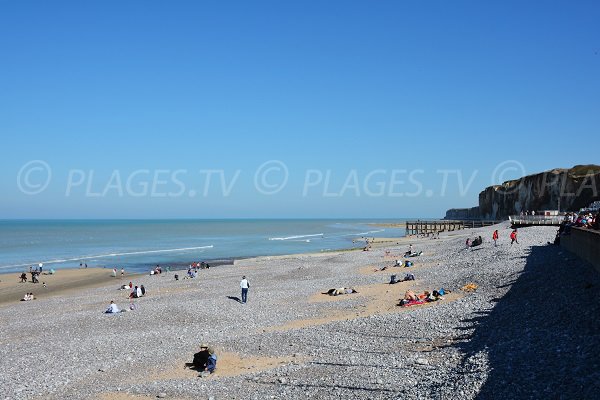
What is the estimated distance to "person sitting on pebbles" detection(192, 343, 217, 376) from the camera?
535 inches

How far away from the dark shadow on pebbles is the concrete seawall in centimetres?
36

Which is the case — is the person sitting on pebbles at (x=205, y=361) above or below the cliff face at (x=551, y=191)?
below

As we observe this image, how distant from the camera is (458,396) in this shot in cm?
936

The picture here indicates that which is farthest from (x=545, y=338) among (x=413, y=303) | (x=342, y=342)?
(x=413, y=303)

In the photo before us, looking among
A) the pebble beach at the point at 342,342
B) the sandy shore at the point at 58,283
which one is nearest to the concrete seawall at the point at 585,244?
the pebble beach at the point at 342,342

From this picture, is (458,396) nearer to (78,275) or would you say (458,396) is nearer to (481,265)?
(481,265)

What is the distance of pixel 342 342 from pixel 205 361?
13.1 ft

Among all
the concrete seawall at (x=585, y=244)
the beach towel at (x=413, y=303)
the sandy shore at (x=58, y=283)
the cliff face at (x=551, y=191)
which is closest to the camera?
the concrete seawall at (x=585, y=244)

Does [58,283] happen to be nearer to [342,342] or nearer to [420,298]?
[420,298]

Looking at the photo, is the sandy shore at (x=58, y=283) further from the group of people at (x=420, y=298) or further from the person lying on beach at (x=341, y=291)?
the group of people at (x=420, y=298)

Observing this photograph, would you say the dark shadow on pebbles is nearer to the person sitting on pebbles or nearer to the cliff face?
the person sitting on pebbles

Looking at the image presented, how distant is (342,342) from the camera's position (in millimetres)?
15258

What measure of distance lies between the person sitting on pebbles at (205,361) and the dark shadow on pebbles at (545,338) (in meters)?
6.32

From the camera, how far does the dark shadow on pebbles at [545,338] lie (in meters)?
8.99
